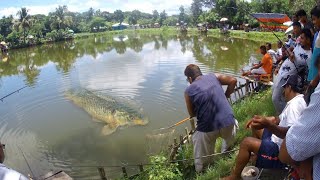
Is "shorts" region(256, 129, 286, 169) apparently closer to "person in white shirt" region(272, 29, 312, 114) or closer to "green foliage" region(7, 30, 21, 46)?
"person in white shirt" region(272, 29, 312, 114)

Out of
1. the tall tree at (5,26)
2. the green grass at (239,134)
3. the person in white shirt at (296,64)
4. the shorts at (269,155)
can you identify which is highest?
the tall tree at (5,26)

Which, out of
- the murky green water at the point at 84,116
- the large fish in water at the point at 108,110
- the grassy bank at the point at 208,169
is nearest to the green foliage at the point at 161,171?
the grassy bank at the point at 208,169

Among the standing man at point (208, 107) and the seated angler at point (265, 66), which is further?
the seated angler at point (265, 66)

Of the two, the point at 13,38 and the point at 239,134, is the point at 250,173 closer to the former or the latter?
the point at 239,134

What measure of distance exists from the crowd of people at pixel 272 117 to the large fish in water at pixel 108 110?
5.58 metres

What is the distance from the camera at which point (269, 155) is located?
326 cm

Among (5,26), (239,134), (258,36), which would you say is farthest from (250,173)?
(5,26)

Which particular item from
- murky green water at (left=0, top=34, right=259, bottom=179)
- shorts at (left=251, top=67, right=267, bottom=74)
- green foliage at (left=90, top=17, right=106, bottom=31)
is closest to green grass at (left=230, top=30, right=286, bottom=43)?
murky green water at (left=0, top=34, right=259, bottom=179)

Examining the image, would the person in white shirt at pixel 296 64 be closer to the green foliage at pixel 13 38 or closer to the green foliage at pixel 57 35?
the green foliage at pixel 13 38

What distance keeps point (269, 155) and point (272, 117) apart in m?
0.72

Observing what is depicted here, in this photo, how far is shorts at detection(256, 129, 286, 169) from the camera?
10.7ft

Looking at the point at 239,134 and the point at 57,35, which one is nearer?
the point at 239,134

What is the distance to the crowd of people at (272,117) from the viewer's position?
1819mm

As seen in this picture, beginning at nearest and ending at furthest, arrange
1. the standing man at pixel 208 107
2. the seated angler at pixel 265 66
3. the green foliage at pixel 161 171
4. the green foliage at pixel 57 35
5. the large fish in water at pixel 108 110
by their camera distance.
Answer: the standing man at pixel 208 107
the green foliage at pixel 161 171
the seated angler at pixel 265 66
the large fish in water at pixel 108 110
the green foliage at pixel 57 35
